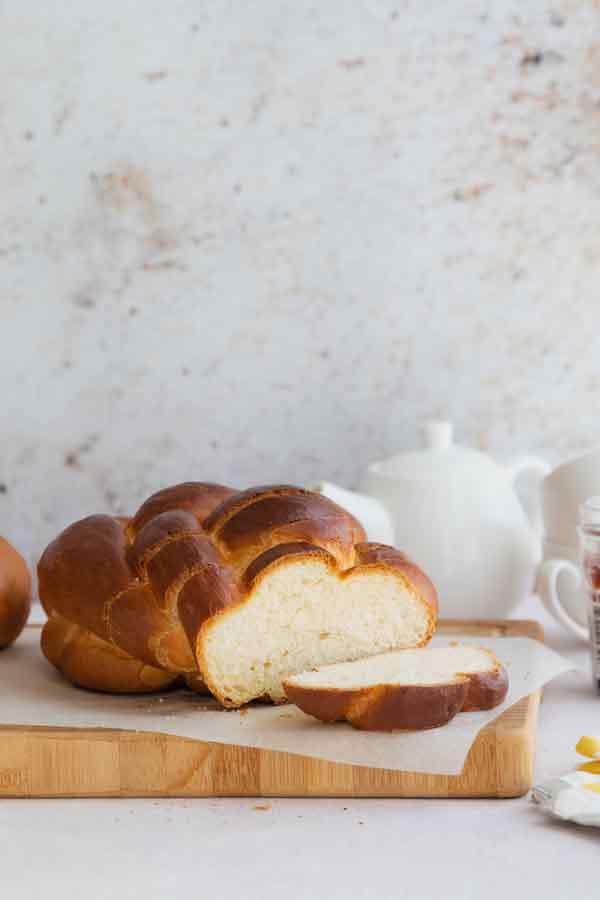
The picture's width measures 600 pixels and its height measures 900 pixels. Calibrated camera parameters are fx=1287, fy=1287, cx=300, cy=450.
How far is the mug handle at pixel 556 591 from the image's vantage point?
1.34 metres

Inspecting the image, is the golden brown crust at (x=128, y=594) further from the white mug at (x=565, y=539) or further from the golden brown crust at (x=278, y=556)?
the white mug at (x=565, y=539)

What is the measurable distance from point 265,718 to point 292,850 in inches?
7.0

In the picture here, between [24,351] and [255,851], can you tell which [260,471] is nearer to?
[24,351]

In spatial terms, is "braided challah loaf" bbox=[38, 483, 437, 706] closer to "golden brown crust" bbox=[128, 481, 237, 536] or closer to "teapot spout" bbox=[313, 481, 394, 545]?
"golden brown crust" bbox=[128, 481, 237, 536]

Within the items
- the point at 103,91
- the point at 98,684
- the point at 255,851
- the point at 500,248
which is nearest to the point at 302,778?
the point at 255,851

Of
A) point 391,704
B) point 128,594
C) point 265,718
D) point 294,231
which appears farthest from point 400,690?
point 294,231

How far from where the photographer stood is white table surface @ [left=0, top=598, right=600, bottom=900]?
82cm

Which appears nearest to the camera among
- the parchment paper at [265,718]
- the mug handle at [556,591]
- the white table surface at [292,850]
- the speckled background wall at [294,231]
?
the white table surface at [292,850]

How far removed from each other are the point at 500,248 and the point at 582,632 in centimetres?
55

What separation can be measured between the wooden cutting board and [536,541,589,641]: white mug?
33 centimetres

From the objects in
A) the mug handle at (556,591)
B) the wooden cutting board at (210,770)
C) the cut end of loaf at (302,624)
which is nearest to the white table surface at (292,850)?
the wooden cutting board at (210,770)

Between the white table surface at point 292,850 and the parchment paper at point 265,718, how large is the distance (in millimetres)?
39

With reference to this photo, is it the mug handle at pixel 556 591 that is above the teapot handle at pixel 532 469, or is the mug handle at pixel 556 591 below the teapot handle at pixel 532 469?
below

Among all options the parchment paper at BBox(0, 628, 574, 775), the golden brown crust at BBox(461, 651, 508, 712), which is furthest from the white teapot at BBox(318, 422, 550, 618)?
the golden brown crust at BBox(461, 651, 508, 712)
